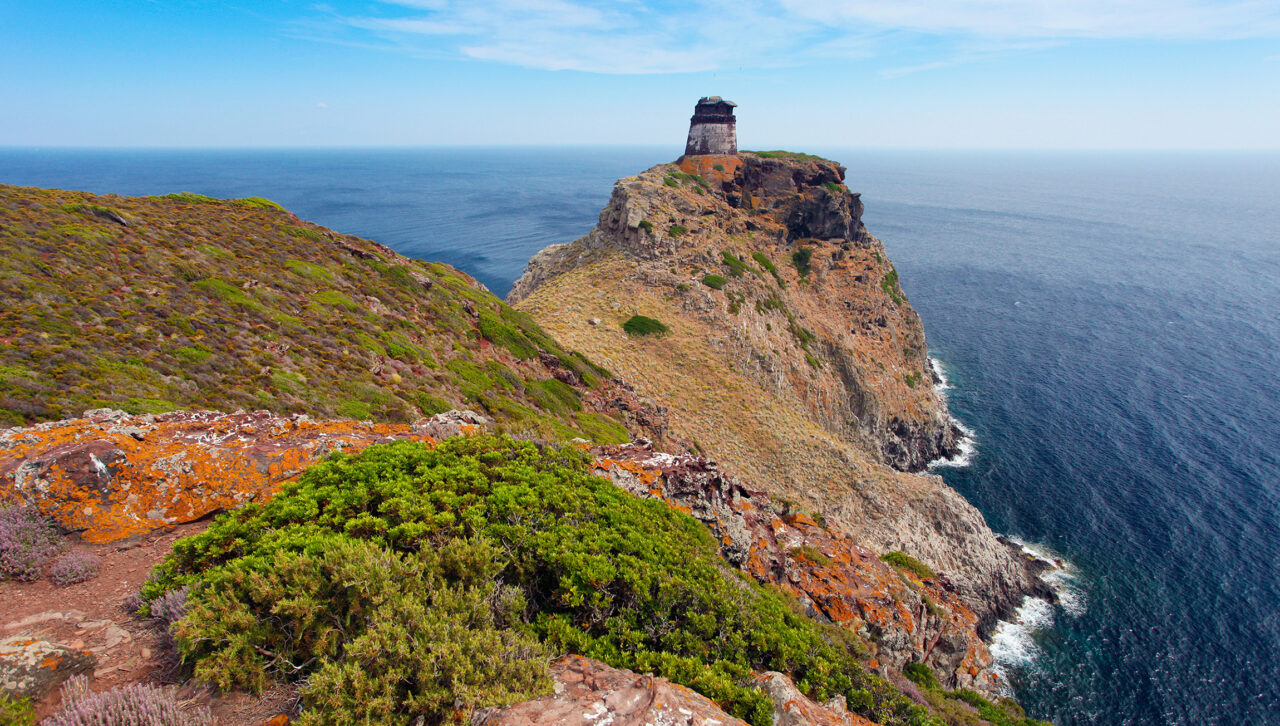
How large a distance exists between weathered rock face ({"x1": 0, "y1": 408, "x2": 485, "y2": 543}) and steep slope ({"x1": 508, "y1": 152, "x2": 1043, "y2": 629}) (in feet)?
89.0

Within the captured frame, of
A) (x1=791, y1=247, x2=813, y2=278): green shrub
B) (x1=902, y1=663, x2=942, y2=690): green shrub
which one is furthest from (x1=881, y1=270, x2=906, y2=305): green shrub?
(x1=902, y1=663, x2=942, y2=690): green shrub

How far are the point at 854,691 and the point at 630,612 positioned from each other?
4800 millimetres

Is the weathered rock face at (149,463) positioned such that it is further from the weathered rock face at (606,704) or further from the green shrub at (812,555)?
the green shrub at (812,555)

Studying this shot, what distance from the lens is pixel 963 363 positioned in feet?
262

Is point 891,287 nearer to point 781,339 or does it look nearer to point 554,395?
point 781,339

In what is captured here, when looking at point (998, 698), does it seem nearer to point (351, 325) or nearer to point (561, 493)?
point (561, 493)

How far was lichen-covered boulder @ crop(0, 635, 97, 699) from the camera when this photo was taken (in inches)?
241

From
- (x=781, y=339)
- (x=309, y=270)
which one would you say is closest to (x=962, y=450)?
(x=781, y=339)

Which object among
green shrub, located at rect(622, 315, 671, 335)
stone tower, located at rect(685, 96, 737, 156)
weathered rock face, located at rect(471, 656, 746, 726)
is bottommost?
weathered rock face, located at rect(471, 656, 746, 726)

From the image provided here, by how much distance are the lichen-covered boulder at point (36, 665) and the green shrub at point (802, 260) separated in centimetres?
6819

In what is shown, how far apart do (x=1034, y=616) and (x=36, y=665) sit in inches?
2042

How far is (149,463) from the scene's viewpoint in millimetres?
10742

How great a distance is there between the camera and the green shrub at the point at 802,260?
222 feet

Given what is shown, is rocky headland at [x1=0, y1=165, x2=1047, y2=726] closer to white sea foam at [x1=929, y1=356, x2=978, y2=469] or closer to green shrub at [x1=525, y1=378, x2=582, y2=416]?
green shrub at [x1=525, y1=378, x2=582, y2=416]
